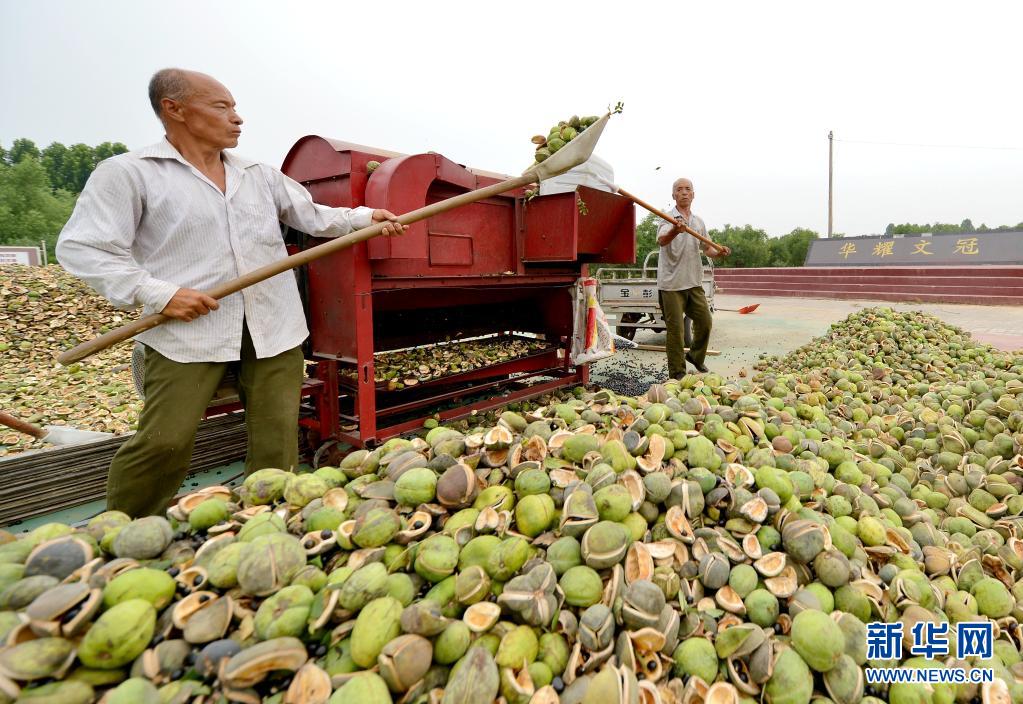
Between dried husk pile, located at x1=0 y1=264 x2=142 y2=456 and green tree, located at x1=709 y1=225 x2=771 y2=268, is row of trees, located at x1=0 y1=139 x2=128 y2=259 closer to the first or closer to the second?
dried husk pile, located at x1=0 y1=264 x2=142 y2=456

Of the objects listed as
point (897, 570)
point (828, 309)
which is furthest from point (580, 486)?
point (828, 309)

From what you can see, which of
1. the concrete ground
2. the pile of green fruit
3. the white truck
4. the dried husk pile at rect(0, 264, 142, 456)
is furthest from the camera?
the white truck

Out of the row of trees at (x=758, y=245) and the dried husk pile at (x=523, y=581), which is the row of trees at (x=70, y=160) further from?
the dried husk pile at (x=523, y=581)

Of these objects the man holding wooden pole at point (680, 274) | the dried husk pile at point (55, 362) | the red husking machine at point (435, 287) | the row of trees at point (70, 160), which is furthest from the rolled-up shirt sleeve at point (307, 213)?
the row of trees at point (70, 160)

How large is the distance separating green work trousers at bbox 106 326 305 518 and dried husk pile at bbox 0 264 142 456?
2.36m

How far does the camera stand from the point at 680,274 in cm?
550

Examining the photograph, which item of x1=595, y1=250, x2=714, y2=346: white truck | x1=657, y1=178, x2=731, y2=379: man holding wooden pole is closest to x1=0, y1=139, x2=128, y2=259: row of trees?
x1=595, y1=250, x2=714, y2=346: white truck

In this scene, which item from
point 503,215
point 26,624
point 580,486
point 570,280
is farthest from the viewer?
point 570,280

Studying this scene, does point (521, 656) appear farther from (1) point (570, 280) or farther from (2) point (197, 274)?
(1) point (570, 280)

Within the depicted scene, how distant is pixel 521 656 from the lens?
1.12 m

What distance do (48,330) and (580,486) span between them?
810 centimetres

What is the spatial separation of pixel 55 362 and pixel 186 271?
5.27 m

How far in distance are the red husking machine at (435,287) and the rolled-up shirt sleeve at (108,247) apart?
1.18 meters

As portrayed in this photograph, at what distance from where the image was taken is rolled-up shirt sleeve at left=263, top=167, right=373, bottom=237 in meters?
2.57
